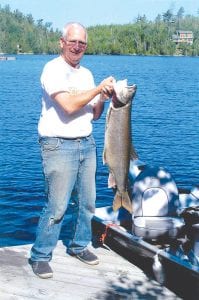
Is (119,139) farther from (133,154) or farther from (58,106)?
(58,106)

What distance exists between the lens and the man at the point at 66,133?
197 inches

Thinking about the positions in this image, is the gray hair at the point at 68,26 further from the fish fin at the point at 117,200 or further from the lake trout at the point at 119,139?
the fish fin at the point at 117,200

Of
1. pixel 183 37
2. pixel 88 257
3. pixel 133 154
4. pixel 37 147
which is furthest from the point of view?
pixel 183 37

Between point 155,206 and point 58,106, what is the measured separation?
1.80 m

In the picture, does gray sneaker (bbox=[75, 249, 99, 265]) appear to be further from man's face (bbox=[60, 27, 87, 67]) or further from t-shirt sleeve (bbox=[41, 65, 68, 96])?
man's face (bbox=[60, 27, 87, 67])

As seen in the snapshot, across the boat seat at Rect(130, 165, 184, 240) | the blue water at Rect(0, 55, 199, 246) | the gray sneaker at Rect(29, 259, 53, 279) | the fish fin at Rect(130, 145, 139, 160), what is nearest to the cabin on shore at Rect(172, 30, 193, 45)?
the blue water at Rect(0, 55, 199, 246)

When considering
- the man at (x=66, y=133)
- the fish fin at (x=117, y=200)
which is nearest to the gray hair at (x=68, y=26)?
the man at (x=66, y=133)

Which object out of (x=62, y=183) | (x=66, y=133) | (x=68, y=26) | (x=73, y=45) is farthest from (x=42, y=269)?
(x=68, y=26)

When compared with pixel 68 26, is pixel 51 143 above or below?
below

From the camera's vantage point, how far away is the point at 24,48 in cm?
18488

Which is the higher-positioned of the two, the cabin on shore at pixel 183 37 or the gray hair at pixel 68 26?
the cabin on shore at pixel 183 37

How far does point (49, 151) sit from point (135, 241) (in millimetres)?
1452

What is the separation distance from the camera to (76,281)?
547cm

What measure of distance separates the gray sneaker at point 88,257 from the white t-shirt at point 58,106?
1.41m
